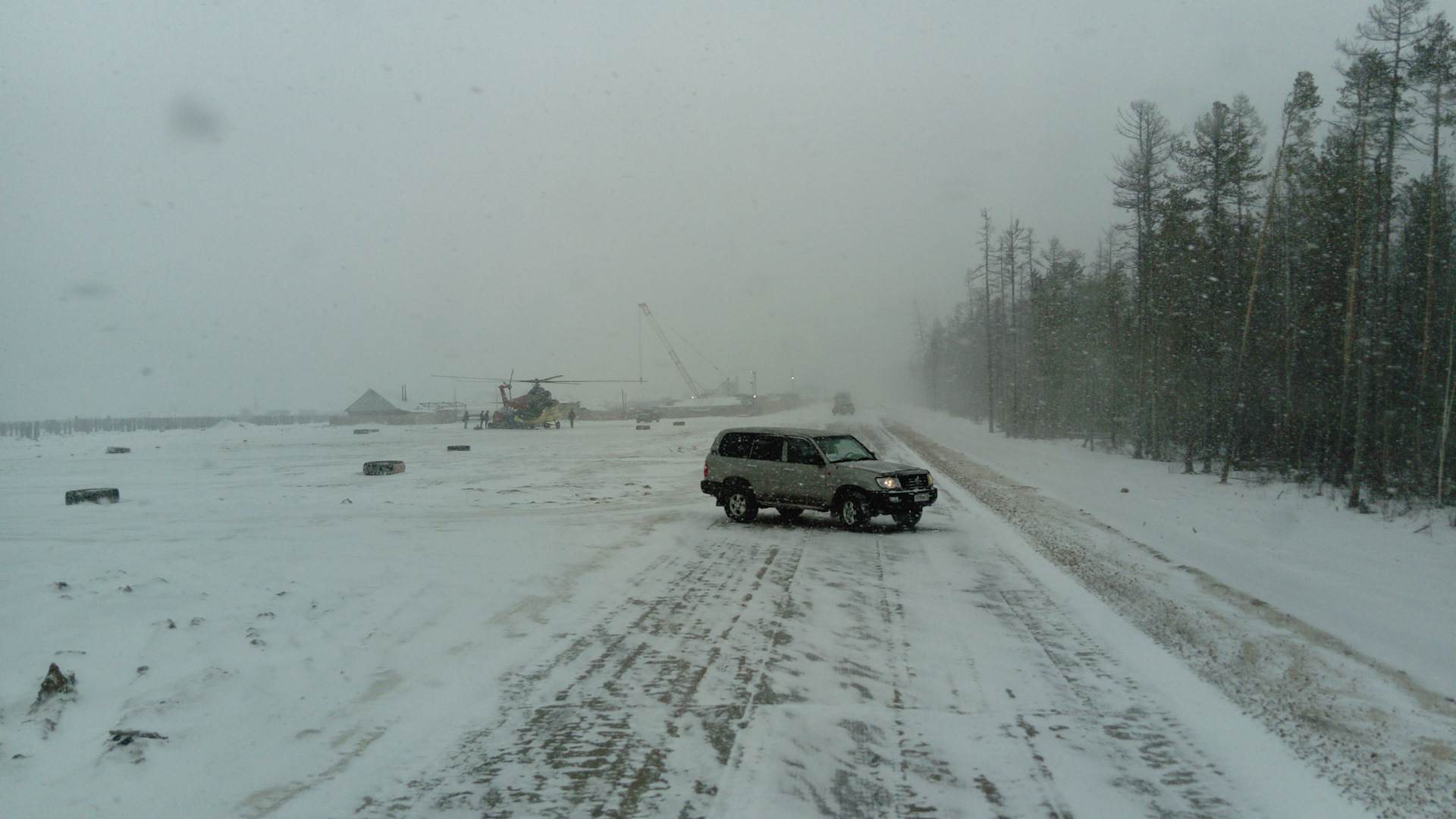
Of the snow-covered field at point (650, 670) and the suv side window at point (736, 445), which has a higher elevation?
the suv side window at point (736, 445)

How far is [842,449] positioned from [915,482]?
6.19 ft

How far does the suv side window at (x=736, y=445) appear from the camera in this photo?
17.1 metres

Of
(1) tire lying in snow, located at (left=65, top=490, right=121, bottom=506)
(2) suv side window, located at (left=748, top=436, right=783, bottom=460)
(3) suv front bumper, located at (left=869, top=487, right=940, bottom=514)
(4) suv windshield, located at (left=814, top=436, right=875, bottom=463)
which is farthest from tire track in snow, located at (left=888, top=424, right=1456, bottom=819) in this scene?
(1) tire lying in snow, located at (left=65, top=490, right=121, bottom=506)

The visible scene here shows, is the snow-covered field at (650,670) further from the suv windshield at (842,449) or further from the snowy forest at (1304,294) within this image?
the snowy forest at (1304,294)

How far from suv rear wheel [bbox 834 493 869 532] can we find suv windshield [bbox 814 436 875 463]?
0.89 metres

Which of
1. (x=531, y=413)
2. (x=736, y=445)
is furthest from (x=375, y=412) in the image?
(x=736, y=445)

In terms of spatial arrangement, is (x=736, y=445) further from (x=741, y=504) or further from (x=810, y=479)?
(x=810, y=479)

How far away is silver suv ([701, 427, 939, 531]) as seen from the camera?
15164mm

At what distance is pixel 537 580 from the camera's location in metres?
11.0

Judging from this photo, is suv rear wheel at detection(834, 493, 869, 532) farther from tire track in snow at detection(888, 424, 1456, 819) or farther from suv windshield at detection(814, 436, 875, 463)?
tire track in snow at detection(888, 424, 1456, 819)

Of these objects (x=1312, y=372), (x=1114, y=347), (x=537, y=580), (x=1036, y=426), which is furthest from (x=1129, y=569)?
(x=1036, y=426)

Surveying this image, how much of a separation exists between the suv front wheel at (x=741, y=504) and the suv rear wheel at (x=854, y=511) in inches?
72.0

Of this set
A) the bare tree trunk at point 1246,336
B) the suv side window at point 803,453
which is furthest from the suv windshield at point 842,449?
the bare tree trunk at point 1246,336

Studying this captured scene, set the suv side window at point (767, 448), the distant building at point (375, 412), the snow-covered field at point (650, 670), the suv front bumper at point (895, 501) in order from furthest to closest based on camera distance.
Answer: the distant building at point (375, 412)
the suv side window at point (767, 448)
the suv front bumper at point (895, 501)
the snow-covered field at point (650, 670)
